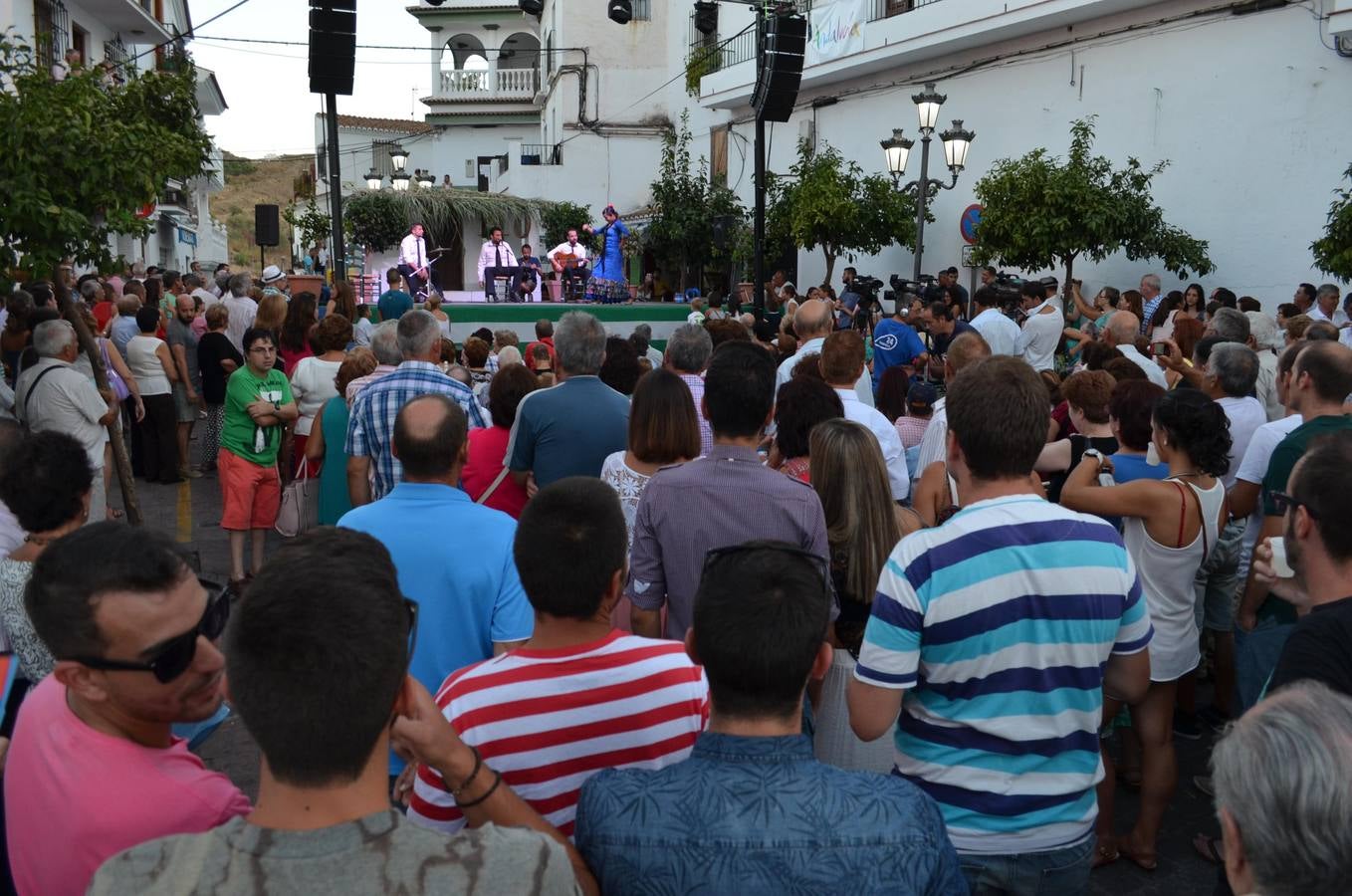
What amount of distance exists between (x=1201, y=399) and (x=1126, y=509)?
0.45 metres

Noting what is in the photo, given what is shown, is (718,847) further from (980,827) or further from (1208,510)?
(1208,510)

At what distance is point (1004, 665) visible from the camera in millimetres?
2342

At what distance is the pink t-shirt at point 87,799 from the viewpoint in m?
1.71

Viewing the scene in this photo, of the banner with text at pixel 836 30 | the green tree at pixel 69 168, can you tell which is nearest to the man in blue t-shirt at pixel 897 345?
the green tree at pixel 69 168

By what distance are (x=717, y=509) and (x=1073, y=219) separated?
35.6 ft

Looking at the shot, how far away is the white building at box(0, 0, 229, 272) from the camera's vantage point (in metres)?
15.4

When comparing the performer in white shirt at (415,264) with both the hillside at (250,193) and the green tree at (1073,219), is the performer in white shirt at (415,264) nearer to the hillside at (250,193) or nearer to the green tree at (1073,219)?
the green tree at (1073,219)

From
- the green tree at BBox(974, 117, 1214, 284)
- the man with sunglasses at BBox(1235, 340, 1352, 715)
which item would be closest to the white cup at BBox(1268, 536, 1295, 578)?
the man with sunglasses at BBox(1235, 340, 1352, 715)

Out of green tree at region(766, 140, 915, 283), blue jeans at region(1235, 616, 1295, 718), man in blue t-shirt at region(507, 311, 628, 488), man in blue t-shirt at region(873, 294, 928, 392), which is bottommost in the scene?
blue jeans at region(1235, 616, 1295, 718)

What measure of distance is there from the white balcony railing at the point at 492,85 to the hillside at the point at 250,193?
33656 mm

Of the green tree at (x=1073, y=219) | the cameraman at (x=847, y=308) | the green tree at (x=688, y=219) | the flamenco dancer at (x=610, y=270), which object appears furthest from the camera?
the green tree at (x=688, y=219)

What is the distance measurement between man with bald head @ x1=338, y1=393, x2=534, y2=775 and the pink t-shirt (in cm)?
112

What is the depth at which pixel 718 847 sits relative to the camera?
1.69 metres

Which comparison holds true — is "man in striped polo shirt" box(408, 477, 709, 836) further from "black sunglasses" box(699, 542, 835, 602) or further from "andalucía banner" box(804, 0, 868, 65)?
"andalucía banner" box(804, 0, 868, 65)
